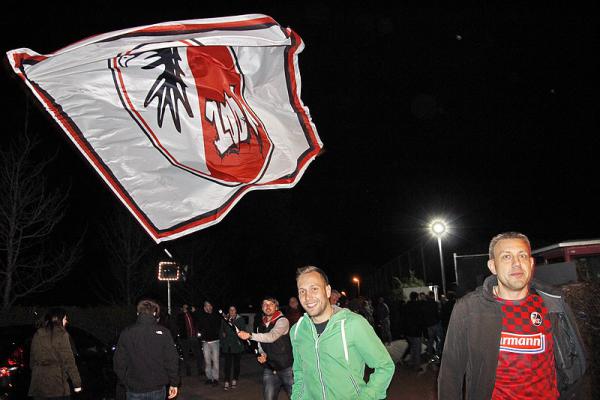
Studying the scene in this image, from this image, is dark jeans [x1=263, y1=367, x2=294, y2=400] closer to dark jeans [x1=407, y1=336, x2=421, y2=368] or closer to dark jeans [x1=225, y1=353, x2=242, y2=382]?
dark jeans [x1=225, y1=353, x2=242, y2=382]

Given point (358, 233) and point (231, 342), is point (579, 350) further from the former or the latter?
point (358, 233)

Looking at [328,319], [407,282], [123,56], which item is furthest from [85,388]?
[407,282]

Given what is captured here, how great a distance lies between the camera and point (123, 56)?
5645 millimetres

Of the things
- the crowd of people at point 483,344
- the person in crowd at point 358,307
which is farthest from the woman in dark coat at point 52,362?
the person in crowd at point 358,307

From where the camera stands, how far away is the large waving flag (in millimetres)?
5418

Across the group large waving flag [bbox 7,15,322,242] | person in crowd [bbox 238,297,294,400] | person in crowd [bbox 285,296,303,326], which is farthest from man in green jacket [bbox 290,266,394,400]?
person in crowd [bbox 285,296,303,326]

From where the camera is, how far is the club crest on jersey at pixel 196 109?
592 centimetres

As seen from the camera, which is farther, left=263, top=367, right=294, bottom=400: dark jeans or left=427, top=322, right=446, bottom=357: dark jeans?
left=427, top=322, right=446, bottom=357: dark jeans

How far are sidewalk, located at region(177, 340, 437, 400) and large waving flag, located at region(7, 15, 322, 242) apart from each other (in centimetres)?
580

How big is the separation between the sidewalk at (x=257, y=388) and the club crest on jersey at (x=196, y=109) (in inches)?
232

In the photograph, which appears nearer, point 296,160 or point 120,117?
point 120,117

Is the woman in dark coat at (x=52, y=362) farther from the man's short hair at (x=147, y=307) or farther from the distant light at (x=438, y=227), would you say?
the distant light at (x=438, y=227)

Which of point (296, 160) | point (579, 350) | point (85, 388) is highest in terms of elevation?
point (296, 160)

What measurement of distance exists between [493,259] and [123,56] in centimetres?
398
